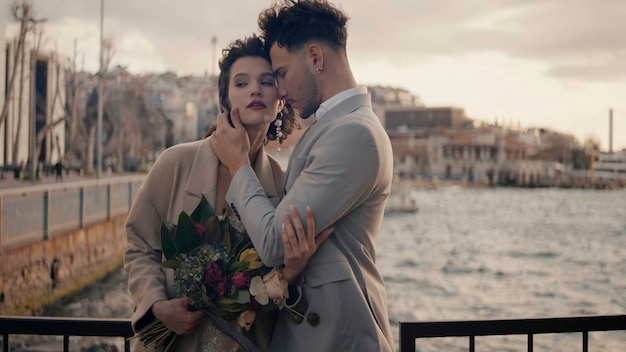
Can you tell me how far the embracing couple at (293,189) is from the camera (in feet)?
4.56

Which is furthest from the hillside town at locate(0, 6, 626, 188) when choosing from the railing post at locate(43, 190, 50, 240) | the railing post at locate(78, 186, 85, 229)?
the railing post at locate(43, 190, 50, 240)

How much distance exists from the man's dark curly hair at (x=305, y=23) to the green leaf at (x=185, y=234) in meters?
0.44

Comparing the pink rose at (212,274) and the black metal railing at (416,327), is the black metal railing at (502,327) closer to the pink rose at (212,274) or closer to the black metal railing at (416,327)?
Result: the black metal railing at (416,327)

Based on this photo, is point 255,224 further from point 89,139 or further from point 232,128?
point 89,139

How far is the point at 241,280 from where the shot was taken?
144 cm

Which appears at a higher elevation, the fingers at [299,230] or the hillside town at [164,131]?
the hillside town at [164,131]

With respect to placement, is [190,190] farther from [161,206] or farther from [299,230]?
[299,230]

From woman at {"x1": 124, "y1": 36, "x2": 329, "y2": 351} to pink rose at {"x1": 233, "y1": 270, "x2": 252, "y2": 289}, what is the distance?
0.16m

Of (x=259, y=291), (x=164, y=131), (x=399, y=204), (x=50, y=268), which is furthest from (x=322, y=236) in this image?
(x=399, y=204)

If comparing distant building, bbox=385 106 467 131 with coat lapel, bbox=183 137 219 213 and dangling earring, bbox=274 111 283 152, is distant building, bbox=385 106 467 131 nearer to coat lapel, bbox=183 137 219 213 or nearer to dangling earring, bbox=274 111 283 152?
dangling earring, bbox=274 111 283 152

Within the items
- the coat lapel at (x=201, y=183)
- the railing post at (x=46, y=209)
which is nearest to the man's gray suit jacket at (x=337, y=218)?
the coat lapel at (x=201, y=183)

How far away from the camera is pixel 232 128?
1611 mm

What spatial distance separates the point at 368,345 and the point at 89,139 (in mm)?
31261

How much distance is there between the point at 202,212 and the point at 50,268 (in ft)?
49.5
